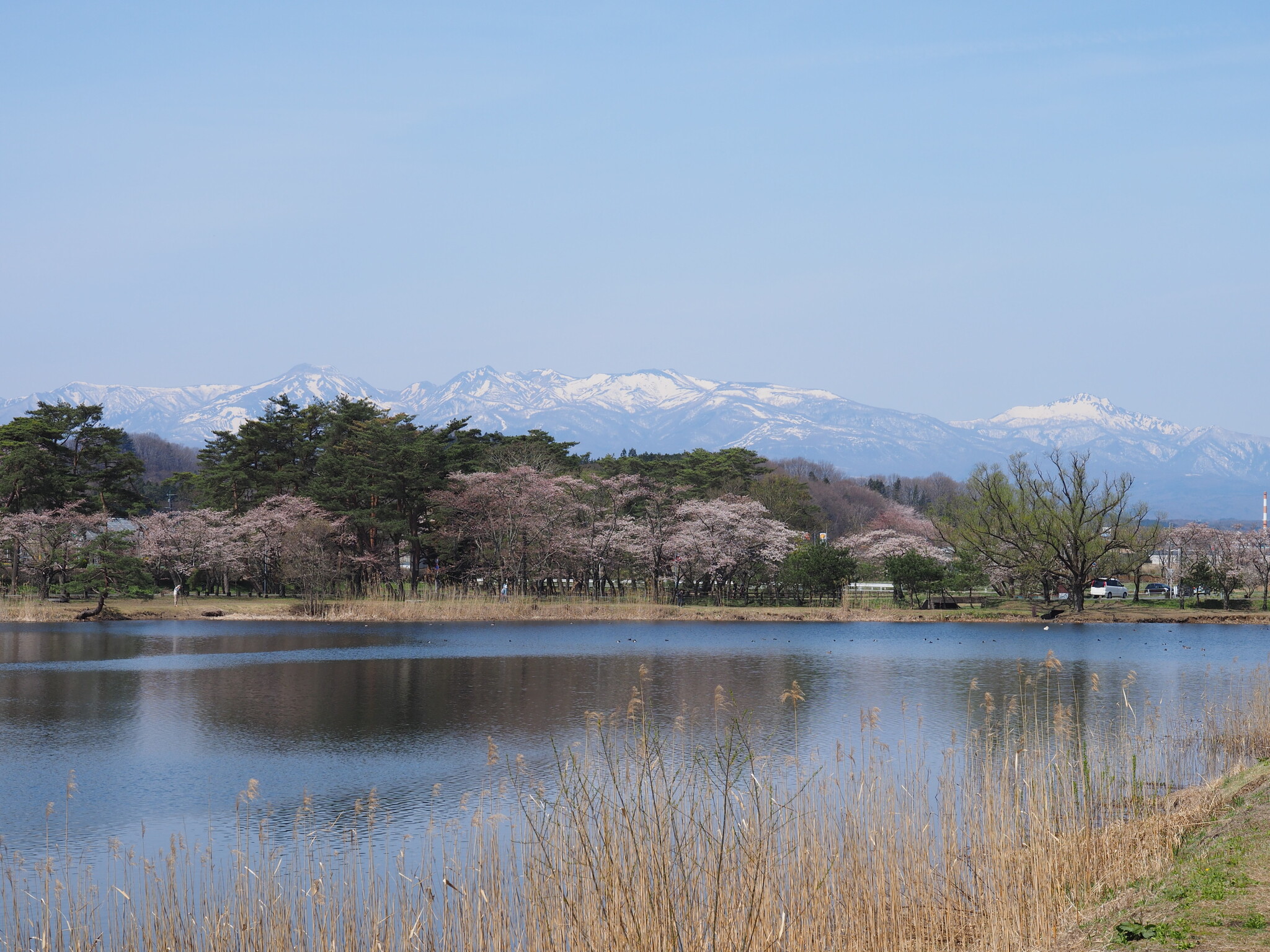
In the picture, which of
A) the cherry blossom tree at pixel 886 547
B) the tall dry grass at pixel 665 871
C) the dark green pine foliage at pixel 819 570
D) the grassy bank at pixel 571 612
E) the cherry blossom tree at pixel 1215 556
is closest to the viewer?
the tall dry grass at pixel 665 871

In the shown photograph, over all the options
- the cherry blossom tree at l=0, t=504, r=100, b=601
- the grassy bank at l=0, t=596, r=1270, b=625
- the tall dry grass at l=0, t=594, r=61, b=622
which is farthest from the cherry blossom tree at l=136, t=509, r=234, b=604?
the tall dry grass at l=0, t=594, r=61, b=622

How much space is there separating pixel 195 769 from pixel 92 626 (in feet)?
91.4

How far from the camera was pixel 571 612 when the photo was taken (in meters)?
43.5

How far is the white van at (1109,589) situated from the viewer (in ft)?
198

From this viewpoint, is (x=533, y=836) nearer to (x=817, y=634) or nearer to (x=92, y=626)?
(x=817, y=634)

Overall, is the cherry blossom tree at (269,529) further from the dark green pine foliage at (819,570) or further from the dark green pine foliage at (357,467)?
the dark green pine foliage at (819,570)

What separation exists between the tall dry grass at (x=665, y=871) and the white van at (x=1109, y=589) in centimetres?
5273

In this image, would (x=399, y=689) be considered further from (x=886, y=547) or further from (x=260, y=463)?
(x=886, y=547)

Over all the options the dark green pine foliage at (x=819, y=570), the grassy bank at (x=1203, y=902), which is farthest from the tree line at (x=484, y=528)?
the grassy bank at (x=1203, y=902)

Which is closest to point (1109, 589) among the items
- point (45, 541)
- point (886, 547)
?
point (886, 547)

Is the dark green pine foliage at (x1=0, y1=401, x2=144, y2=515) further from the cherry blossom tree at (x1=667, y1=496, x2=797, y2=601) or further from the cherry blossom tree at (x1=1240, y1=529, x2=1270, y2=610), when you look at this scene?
the cherry blossom tree at (x1=1240, y1=529, x2=1270, y2=610)

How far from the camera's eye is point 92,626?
38.5m

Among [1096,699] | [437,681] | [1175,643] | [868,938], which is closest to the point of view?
[868,938]

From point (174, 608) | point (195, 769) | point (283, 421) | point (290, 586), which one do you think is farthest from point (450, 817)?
point (283, 421)
